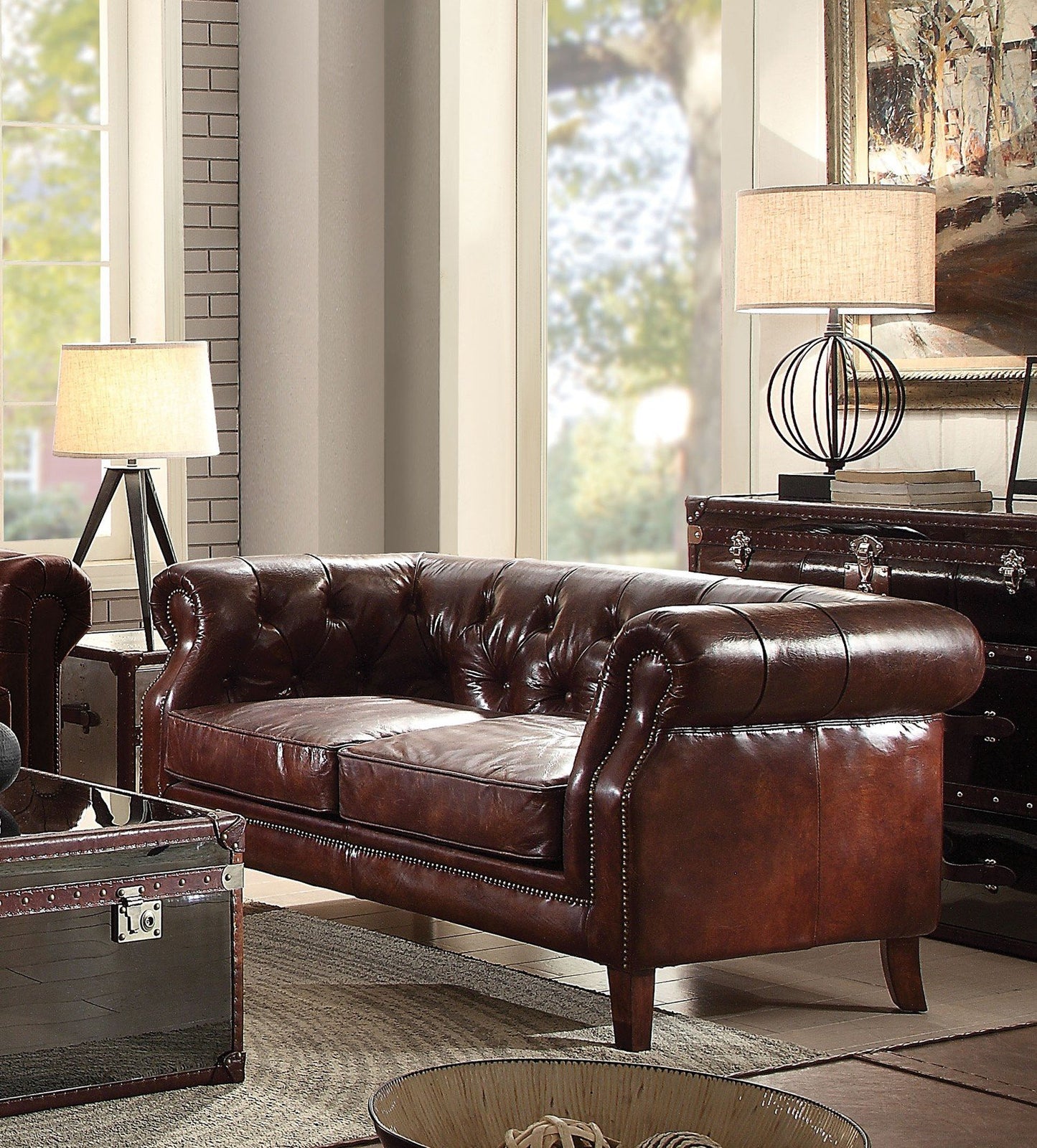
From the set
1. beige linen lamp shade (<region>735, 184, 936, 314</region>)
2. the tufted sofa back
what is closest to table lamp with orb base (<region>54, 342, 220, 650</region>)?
the tufted sofa back

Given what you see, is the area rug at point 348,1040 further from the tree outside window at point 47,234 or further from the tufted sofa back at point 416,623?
the tree outside window at point 47,234

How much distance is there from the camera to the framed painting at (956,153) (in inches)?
170

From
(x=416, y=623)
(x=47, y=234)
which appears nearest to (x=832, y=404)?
(x=416, y=623)

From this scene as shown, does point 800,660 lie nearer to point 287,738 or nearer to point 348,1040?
point 348,1040

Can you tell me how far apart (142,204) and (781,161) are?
2.29m

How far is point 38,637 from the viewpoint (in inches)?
181

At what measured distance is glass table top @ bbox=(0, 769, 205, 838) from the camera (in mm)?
2865

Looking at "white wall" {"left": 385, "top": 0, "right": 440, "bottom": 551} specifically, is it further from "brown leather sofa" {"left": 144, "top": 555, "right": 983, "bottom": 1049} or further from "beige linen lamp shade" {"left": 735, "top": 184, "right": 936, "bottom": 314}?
"brown leather sofa" {"left": 144, "top": 555, "right": 983, "bottom": 1049}

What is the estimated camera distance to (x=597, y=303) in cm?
580

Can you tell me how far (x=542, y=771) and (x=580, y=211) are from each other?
2.97 metres

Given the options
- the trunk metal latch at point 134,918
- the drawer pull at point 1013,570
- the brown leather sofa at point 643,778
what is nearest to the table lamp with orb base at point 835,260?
the drawer pull at point 1013,570

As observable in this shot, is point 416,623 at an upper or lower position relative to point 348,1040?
upper

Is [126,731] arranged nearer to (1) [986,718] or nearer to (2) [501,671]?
(2) [501,671]

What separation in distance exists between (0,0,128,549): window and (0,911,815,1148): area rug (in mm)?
2551
